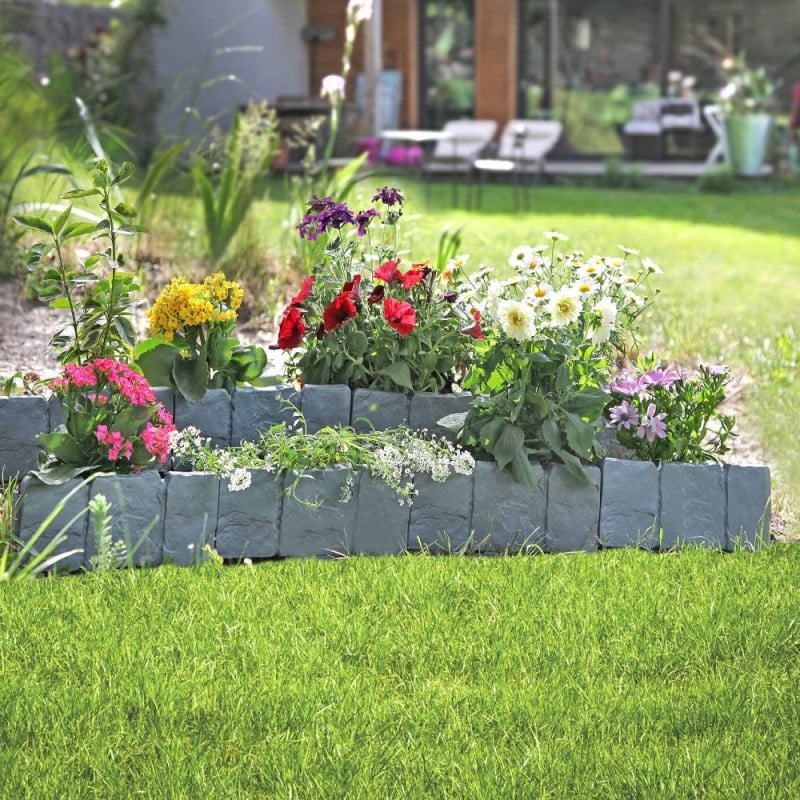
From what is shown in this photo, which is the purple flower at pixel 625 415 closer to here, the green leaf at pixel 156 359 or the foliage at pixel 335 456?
the foliage at pixel 335 456

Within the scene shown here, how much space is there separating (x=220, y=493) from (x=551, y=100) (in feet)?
47.2

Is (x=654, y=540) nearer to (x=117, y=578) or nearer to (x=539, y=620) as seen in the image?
(x=539, y=620)

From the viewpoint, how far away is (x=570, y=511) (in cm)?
328

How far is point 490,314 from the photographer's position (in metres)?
3.59

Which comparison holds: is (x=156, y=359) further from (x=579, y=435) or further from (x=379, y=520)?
(x=579, y=435)

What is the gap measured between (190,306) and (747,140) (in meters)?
12.0

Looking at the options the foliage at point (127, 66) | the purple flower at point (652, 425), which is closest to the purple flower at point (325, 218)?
the purple flower at point (652, 425)

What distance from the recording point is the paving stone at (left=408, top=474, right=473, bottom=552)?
323 cm

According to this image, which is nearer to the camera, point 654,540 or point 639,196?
point 654,540

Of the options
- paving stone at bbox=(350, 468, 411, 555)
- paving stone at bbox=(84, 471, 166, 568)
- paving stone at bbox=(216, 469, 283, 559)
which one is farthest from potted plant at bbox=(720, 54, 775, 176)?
paving stone at bbox=(84, 471, 166, 568)

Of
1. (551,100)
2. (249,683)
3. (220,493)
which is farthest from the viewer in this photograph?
(551,100)

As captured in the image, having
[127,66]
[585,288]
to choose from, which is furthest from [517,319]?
[127,66]

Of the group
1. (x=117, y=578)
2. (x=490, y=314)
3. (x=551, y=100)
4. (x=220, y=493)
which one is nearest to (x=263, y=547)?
(x=220, y=493)

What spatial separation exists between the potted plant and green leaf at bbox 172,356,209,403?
12.0 metres
